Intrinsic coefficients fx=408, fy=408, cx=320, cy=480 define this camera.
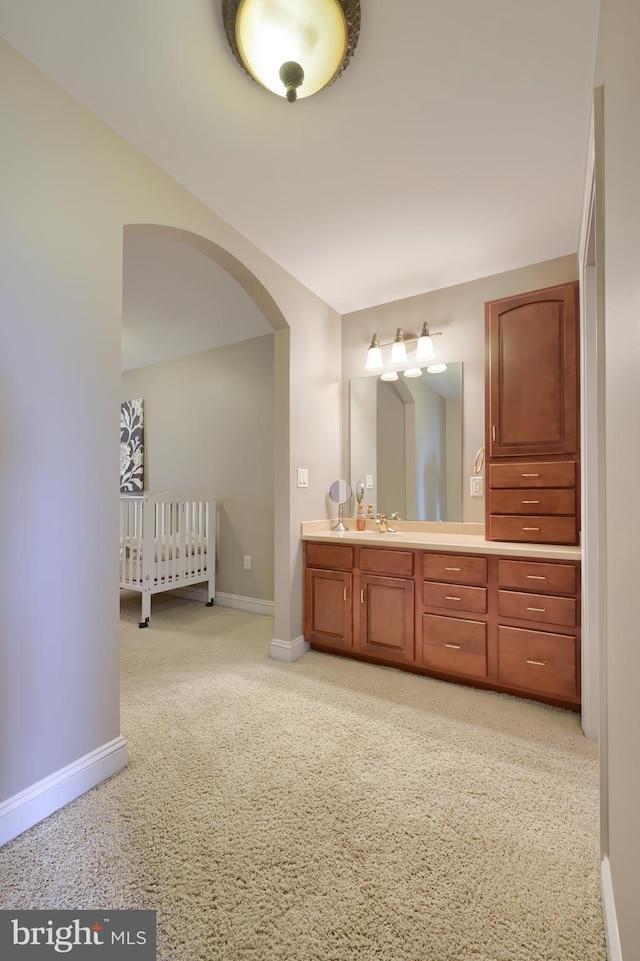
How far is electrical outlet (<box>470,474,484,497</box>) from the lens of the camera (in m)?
2.62

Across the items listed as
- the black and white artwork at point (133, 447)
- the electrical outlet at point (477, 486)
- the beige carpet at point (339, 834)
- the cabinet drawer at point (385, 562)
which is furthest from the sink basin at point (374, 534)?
the black and white artwork at point (133, 447)

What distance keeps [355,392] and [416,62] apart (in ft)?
6.33

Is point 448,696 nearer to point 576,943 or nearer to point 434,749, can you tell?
point 434,749

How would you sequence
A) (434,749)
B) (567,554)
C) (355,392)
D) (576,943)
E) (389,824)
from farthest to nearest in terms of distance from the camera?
(355,392), (567,554), (434,749), (389,824), (576,943)

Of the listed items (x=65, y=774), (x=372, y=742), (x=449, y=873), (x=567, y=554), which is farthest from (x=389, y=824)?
(x=567, y=554)

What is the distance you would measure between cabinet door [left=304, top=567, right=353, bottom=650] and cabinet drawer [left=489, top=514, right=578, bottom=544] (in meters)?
0.91

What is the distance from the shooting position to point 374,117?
Answer: 153 centimetres

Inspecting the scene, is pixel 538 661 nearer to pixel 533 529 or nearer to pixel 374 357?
pixel 533 529

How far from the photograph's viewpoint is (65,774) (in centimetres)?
138

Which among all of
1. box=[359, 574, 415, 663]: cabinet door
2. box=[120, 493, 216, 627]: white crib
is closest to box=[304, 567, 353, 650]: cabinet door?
box=[359, 574, 415, 663]: cabinet door

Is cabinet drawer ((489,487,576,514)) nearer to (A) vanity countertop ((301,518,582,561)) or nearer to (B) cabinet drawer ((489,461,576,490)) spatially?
(B) cabinet drawer ((489,461,576,490))

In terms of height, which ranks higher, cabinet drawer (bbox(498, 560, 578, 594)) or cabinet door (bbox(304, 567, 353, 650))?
cabinet drawer (bbox(498, 560, 578, 594))

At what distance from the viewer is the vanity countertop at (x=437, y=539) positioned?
6.61 ft

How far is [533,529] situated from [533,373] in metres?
0.83
